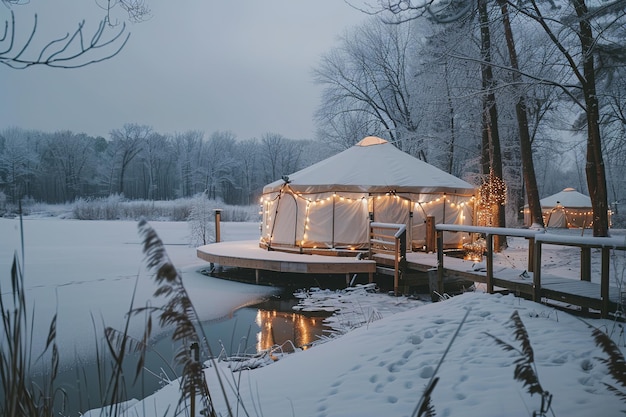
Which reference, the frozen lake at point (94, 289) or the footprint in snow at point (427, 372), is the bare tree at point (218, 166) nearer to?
the frozen lake at point (94, 289)

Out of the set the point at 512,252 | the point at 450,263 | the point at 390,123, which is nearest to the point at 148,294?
the point at 450,263

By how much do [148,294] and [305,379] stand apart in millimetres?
4920

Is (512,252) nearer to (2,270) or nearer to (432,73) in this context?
(432,73)

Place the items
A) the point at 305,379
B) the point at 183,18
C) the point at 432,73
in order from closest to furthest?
the point at 305,379, the point at 183,18, the point at 432,73

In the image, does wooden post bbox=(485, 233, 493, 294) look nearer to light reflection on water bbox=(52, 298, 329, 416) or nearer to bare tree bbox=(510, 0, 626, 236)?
light reflection on water bbox=(52, 298, 329, 416)

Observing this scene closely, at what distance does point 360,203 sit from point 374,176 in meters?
0.74

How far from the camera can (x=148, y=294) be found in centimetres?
667

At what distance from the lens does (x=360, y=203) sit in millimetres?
8852

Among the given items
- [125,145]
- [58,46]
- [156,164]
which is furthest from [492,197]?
[156,164]

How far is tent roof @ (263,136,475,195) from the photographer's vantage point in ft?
28.9

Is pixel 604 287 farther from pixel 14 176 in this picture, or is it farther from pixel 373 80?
pixel 373 80

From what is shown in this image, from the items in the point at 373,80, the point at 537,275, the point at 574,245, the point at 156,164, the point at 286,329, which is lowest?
the point at 286,329

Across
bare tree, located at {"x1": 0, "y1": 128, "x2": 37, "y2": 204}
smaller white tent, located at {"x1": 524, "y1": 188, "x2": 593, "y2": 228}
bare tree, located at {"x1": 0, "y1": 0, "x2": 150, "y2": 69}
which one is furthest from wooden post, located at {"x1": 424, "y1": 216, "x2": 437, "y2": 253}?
smaller white tent, located at {"x1": 524, "y1": 188, "x2": 593, "y2": 228}

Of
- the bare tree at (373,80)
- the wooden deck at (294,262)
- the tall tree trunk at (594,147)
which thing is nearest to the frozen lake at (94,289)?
the wooden deck at (294,262)
